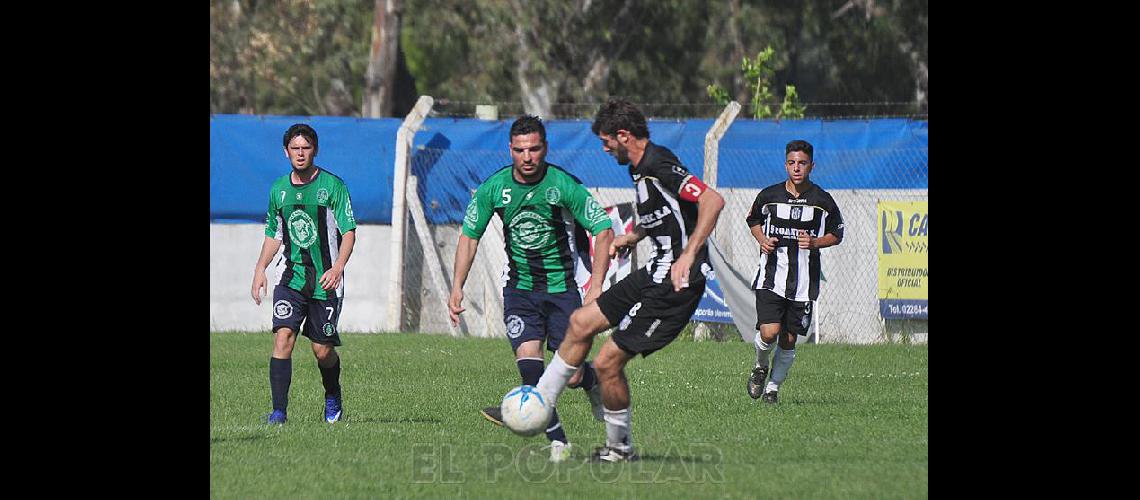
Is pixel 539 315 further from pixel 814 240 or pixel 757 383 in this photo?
pixel 814 240

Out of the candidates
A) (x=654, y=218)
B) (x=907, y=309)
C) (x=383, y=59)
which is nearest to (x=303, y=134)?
(x=654, y=218)

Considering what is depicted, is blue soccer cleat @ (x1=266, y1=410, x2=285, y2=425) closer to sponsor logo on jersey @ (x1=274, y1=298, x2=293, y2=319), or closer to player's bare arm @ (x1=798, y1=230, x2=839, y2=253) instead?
sponsor logo on jersey @ (x1=274, y1=298, x2=293, y2=319)

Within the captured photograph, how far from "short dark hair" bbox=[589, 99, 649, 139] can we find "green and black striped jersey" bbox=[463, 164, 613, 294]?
3.81 ft

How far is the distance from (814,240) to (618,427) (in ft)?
15.5

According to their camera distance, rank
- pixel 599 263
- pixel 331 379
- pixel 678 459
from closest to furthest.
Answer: pixel 678 459 < pixel 599 263 < pixel 331 379

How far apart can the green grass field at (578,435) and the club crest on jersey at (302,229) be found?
1.30 meters

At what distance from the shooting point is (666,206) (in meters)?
9.53

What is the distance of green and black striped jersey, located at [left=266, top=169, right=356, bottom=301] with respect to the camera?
38.5 ft

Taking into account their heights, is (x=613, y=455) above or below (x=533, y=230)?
below

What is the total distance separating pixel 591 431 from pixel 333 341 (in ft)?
6.62

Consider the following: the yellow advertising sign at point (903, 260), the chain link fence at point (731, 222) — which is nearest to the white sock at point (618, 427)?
the yellow advertising sign at point (903, 260)

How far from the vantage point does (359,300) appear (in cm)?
2108
